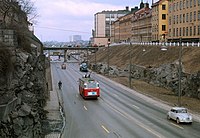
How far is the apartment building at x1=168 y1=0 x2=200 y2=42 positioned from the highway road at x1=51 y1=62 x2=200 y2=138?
123ft

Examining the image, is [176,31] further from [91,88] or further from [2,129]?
[2,129]

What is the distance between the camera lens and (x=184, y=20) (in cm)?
9419

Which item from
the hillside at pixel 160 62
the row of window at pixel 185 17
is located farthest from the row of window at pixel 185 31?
the hillside at pixel 160 62

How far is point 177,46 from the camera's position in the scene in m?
80.9

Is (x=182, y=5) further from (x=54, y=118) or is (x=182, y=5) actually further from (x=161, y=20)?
(x=54, y=118)

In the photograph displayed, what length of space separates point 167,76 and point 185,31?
32734 millimetres

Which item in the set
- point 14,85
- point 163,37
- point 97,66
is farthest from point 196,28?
point 14,85

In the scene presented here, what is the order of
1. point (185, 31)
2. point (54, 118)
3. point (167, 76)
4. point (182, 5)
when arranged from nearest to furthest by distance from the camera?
point (54, 118), point (167, 76), point (182, 5), point (185, 31)

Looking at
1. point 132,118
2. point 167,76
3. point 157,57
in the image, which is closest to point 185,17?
point 157,57

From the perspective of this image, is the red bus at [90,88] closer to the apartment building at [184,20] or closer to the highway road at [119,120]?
the highway road at [119,120]

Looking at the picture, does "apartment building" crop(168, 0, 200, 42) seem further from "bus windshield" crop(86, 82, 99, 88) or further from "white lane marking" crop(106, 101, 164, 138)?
"white lane marking" crop(106, 101, 164, 138)

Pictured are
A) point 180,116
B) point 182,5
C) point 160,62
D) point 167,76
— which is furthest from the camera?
point 182,5

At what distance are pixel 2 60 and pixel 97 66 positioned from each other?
303 feet

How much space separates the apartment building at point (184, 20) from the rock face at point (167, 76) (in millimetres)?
11355
